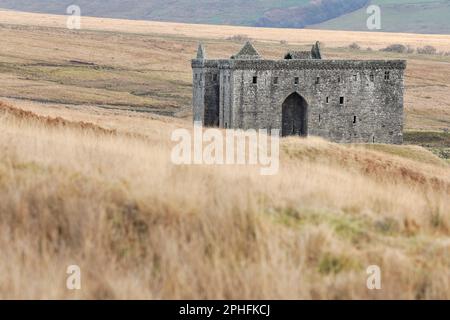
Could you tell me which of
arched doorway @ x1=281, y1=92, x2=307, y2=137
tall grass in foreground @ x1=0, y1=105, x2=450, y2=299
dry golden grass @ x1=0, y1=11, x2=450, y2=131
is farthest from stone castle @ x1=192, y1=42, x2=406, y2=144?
tall grass in foreground @ x1=0, y1=105, x2=450, y2=299

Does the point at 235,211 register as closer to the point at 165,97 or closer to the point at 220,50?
the point at 165,97

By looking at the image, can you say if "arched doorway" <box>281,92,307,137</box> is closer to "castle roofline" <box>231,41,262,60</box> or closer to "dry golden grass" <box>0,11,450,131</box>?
"castle roofline" <box>231,41,262,60</box>

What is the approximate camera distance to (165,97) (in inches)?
4321

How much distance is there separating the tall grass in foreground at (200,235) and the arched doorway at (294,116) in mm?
46148

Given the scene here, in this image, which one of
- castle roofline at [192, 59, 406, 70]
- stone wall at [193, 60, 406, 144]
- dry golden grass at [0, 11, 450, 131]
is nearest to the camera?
castle roofline at [192, 59, 406, 70]

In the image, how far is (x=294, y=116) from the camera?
59438 mm

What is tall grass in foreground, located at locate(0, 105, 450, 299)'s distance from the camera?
9.26 meters

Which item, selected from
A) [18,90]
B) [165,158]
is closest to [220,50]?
[18,90]

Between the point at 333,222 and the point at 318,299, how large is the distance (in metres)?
2.14

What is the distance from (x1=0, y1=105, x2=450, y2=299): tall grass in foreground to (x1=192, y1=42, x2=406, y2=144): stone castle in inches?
1752

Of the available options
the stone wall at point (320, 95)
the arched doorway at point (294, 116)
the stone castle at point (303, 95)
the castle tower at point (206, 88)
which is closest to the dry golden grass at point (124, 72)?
the castle tower at point (206, 88)

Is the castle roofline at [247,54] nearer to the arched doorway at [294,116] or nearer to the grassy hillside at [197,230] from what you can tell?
the arched doorway at [294,116]

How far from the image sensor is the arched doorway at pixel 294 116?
5894cm

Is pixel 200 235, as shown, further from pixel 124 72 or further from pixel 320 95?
pixel 124 72
